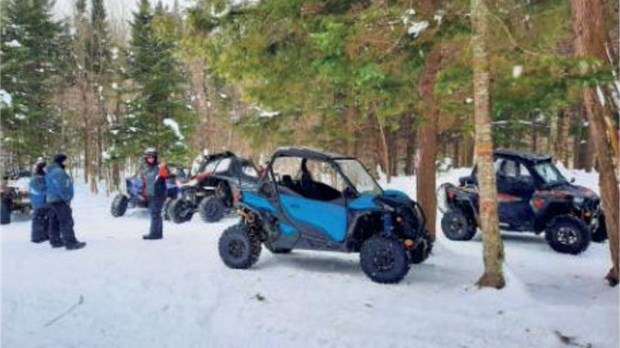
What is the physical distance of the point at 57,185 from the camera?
9.92 meters

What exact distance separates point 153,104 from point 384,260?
23.3 m

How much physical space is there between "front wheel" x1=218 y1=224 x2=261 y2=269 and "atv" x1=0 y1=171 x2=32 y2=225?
977 centimetres

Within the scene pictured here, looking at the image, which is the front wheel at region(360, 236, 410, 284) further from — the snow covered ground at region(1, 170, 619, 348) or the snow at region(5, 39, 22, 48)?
the snow at region(5, 39, 22, 48)

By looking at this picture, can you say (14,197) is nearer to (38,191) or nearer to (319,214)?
(38,191)

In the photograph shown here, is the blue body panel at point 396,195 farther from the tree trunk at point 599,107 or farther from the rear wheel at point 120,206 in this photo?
the rear wheel at point 120,206

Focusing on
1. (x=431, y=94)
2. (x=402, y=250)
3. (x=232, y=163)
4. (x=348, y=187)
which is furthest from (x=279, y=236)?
(x=232, y=163)

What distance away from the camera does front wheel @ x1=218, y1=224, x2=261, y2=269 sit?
28.6 ft

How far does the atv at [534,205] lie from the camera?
37.0 ft

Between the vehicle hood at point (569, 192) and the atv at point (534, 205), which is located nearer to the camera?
the atv at point (534, 205)

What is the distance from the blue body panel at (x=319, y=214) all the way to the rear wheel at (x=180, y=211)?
24.3ft

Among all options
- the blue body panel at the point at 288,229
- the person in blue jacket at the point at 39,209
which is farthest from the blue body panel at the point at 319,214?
the person in blue jacket at the point at 39,209

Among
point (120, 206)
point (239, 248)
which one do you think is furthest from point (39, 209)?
point (120, 206)

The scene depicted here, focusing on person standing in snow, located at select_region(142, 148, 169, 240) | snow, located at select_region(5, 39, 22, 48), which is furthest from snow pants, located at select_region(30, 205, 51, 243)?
snow, located at select_region(5, 39, 22, 48)

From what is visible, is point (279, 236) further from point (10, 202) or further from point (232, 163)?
point (10, 202)
